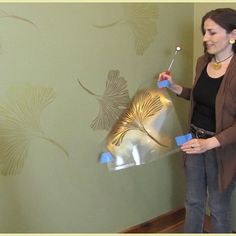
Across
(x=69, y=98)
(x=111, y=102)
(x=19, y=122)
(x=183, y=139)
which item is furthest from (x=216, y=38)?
(x=19, y=122)

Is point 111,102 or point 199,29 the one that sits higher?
point 199,29

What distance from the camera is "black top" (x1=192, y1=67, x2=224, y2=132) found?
1.35 metres

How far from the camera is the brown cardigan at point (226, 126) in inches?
50.9

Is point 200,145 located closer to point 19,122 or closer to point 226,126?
point 226,126

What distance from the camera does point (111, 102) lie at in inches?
63.0

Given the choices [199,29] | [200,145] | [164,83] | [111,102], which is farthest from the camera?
[199,29]

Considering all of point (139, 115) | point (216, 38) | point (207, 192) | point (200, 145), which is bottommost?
point (207, 192)

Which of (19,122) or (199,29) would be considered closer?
(19,122)

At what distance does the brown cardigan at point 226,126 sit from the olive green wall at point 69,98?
43 cm

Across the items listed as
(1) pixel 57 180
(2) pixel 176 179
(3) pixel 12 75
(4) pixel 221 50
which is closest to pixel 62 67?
(3) pixel 12 75

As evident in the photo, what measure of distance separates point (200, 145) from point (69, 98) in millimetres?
584

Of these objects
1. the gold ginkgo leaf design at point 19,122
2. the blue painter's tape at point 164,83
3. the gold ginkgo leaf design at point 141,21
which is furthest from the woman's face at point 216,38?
the gold ginkgo leaf design at point 19,122

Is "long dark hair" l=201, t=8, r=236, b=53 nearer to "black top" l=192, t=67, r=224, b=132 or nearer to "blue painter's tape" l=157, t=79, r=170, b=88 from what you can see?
"black top" l=192, t=67, r=224, b=132

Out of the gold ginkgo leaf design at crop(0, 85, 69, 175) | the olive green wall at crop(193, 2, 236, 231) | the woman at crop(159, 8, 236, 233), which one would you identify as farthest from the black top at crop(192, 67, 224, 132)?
the gold ginkgo leaf design at crop(0, 85, 69, 175)
